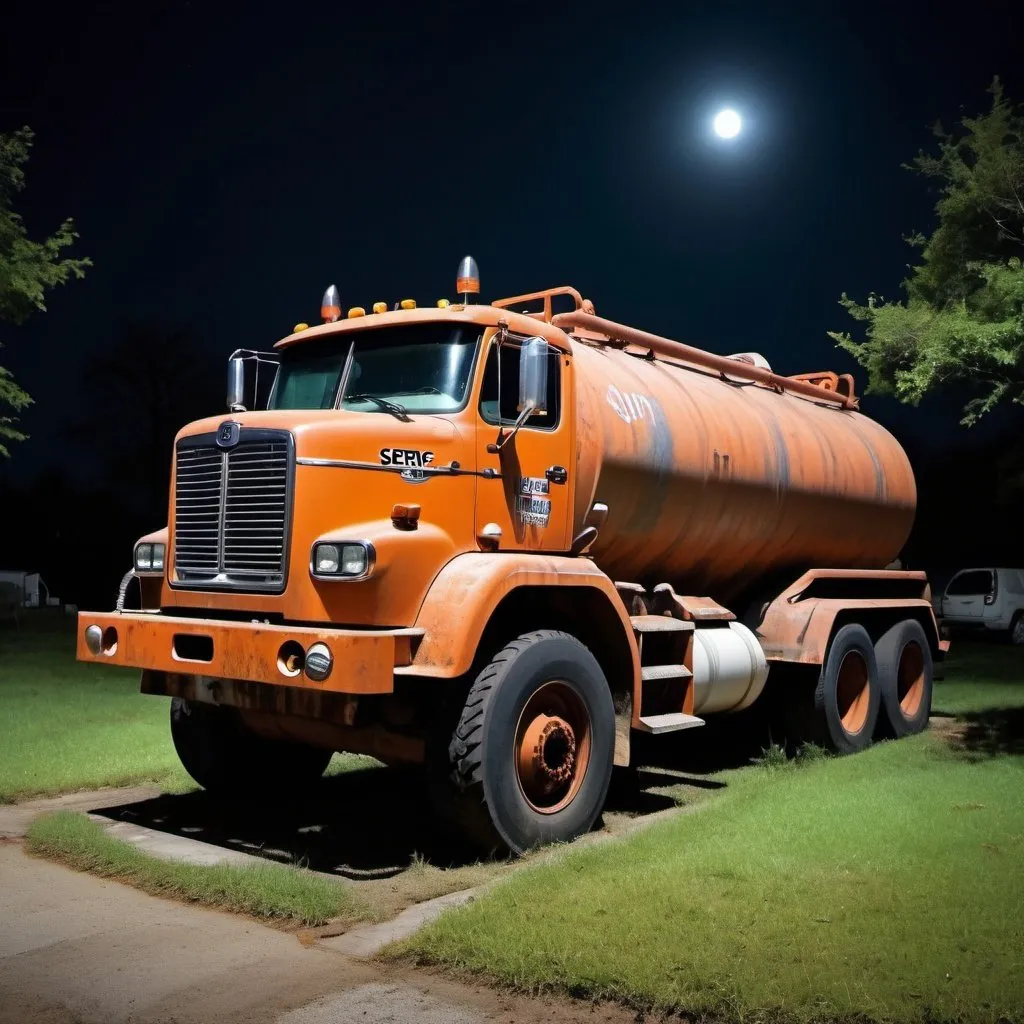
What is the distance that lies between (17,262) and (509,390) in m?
12.4

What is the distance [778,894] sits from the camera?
5.74 meters

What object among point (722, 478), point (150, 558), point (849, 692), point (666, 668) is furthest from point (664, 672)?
point (150, 558)

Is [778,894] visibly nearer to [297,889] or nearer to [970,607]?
[297,889]

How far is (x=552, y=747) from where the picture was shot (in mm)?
7297

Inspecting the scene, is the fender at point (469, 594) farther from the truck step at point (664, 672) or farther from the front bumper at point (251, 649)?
the truck step at point (664, 672)

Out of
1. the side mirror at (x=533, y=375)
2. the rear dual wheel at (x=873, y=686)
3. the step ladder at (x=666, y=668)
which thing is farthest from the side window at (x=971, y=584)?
the side mirror at (x=533, y=375)

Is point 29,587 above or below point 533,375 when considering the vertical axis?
below

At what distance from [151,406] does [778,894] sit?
4213 cm

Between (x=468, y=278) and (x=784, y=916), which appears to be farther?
(x=468, y=278)

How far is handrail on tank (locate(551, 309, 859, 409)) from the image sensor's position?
8996 mm

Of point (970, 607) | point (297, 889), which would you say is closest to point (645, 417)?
point (297, 889)

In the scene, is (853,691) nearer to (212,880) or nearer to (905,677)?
(905,677)

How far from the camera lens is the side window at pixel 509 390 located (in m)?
7.59

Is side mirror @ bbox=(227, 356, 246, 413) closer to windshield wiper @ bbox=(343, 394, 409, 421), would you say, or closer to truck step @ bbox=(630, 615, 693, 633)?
windshield wiper @ bbox=(343, 394, 409, 421)
